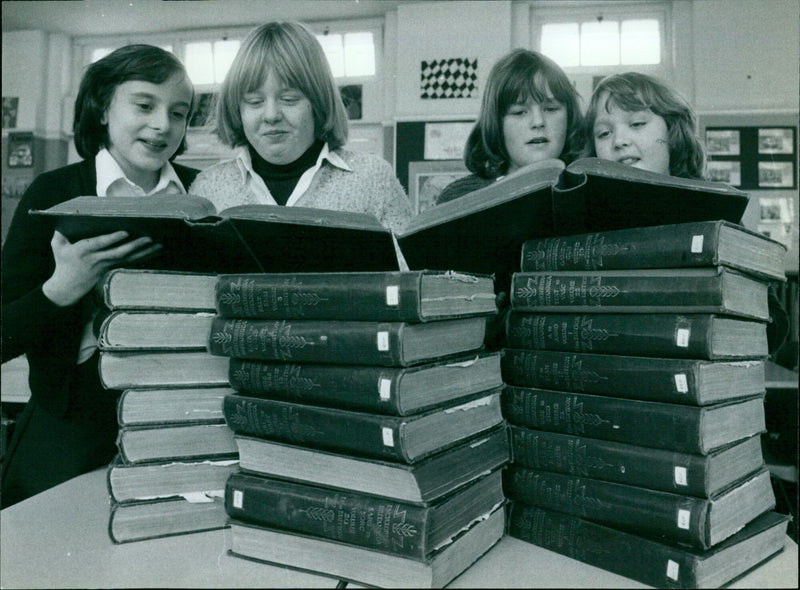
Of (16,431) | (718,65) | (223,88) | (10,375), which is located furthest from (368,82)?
(16,431)

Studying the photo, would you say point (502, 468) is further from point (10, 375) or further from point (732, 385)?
point (10, 375)

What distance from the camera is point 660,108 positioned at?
119cm

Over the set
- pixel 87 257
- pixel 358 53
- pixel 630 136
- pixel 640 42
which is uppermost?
pixel 640 42

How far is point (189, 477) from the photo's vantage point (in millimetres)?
717

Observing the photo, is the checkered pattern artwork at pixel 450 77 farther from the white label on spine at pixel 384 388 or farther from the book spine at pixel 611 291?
the white label on spine at pixel 384 388

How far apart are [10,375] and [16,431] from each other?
143cm

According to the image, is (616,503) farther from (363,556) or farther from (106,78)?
(106,78)

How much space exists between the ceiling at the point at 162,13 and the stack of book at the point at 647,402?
892mm

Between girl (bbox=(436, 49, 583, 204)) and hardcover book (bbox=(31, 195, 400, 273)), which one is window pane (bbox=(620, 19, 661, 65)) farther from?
hardcover book (bbox=(31, 195, 400, 273))

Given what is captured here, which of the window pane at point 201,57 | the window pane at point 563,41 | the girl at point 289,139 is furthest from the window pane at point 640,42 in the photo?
the girl at point 289,139

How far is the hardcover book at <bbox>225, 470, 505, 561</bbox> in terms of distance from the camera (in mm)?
565

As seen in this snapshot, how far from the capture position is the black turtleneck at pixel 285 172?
46.3 inches

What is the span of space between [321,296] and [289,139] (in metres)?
0.56

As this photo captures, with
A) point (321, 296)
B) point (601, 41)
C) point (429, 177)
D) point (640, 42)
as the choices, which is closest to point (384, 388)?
point (321, 296)
